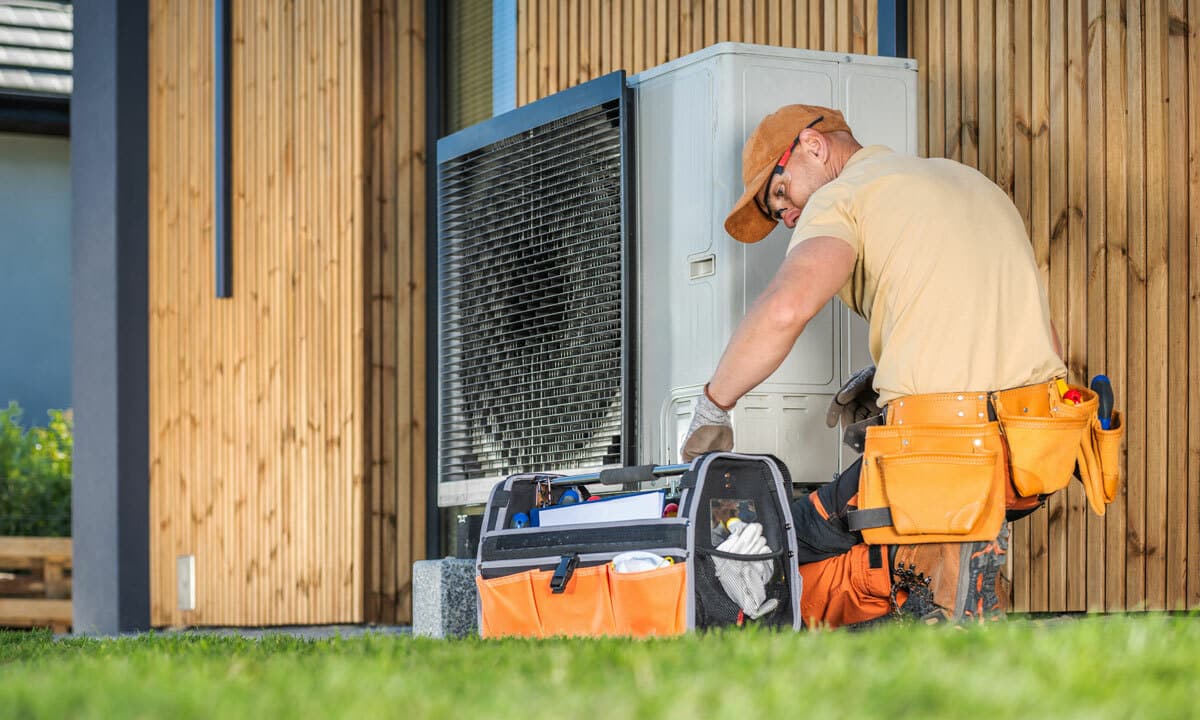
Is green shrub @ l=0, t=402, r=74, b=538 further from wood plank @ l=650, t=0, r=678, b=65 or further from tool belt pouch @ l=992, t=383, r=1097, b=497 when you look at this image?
tool belt pouch @ l=992, t=383, r=1097, b=497

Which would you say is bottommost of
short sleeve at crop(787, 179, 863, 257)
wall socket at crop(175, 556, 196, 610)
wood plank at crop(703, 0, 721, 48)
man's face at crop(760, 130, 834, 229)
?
wall socket at crop(175, 556, 196, 610)

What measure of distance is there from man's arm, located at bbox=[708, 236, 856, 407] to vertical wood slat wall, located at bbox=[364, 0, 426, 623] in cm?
361

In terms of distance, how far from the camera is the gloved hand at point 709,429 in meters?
3.54

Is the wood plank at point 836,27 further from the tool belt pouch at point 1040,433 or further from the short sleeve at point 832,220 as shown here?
the tool belt pouch at point 1040,433

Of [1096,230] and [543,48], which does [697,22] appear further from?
[1096,230]

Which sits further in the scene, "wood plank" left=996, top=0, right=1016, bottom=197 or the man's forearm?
"wood plank" left=996, top=0, right=1016, bottom=197

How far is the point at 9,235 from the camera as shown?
14906 mm

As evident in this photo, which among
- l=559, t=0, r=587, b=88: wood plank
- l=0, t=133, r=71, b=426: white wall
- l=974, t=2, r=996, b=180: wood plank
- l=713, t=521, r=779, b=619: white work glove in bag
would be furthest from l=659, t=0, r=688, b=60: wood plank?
l=0, t=133, r=71, b=426: white wall

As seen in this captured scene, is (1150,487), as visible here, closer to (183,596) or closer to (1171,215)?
(1171,215)

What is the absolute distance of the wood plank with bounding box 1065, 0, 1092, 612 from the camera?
428 cm

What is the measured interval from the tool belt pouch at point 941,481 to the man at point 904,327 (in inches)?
2.0

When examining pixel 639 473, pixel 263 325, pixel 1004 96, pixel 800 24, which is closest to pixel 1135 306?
pixel 1004 96

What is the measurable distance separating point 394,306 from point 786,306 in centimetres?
380

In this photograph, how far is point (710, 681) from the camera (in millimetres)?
1676
